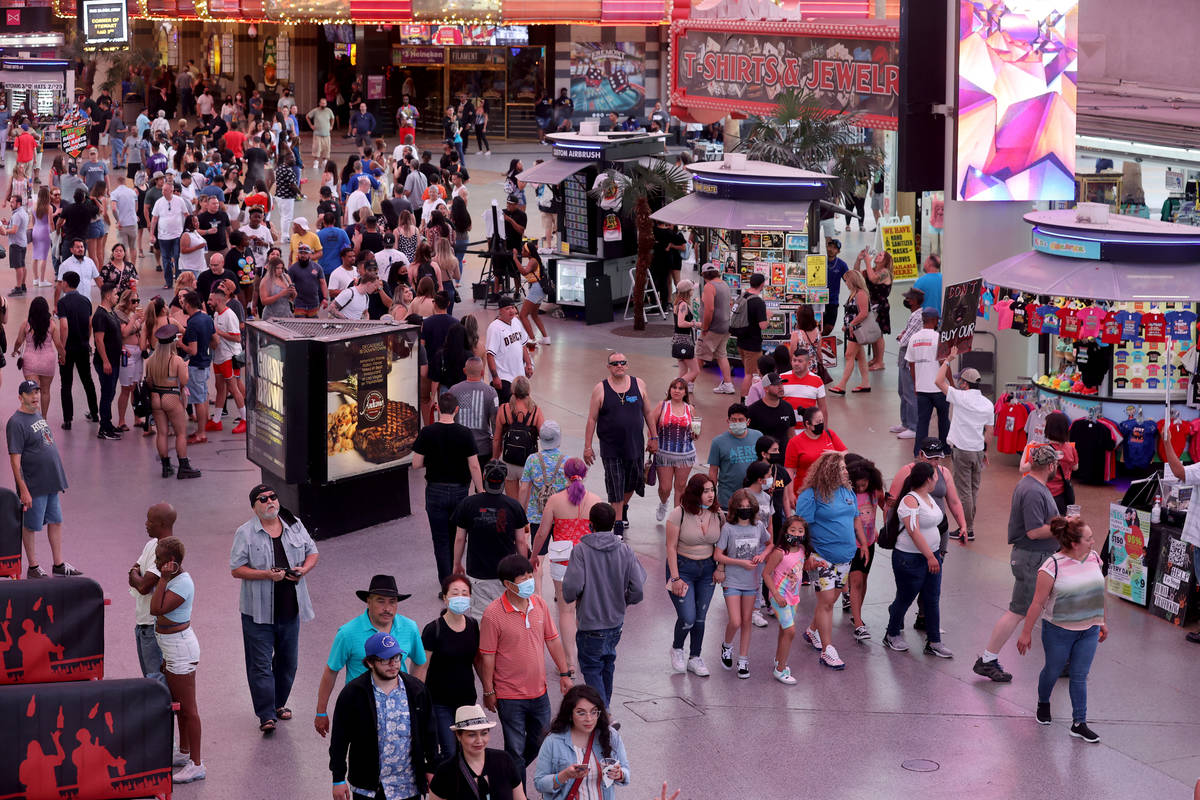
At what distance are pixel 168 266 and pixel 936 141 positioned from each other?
40.2 ft

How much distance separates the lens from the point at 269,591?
372 inches

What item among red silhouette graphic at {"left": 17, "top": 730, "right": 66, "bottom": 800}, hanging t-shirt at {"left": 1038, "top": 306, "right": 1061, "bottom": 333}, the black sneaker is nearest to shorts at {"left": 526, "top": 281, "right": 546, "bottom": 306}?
hanging t-shirt at {"left": 1038, "top": 306, "right": 1061, "bottom": 333}

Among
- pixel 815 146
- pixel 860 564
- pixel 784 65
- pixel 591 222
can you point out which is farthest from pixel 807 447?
pixel 784 65

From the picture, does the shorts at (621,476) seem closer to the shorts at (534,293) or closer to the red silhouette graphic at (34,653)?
the red silhouette graphic at (34,653)

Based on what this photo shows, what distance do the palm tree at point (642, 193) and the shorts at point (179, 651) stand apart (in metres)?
13.4

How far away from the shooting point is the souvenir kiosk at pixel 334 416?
1329cm

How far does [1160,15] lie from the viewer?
29672 mm

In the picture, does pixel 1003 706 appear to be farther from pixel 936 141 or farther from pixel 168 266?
pixel 168 266

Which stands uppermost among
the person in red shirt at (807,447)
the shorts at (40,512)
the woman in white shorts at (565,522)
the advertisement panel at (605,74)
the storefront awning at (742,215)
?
the advertisement panel at (605,74)

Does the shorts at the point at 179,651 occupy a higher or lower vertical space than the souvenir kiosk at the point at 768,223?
lower

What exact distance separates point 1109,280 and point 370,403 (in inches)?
274

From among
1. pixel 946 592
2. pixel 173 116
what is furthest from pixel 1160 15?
pixel 173 116

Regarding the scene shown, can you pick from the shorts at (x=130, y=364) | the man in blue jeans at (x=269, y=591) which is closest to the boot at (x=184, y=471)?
the shorts at (x=130, y=364)

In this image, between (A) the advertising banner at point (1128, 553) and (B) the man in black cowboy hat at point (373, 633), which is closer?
(B) the man in black cowboy hat at point (373, 633)
